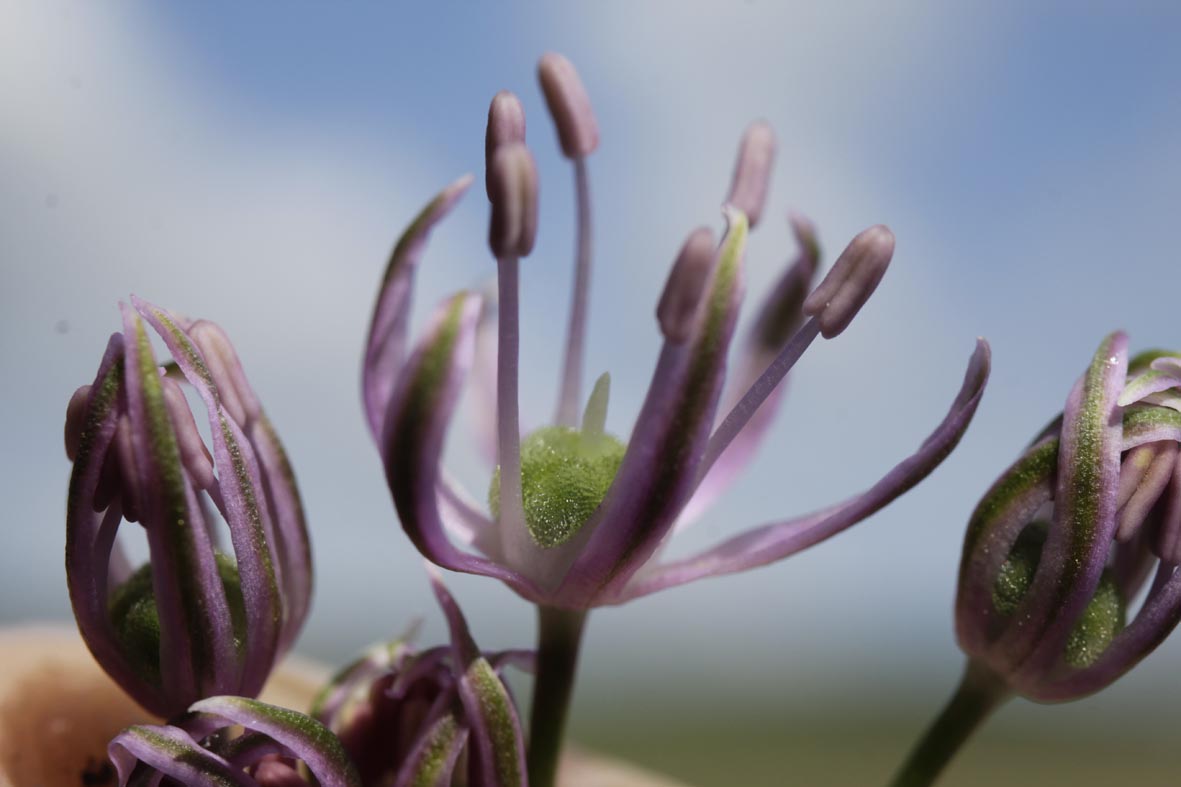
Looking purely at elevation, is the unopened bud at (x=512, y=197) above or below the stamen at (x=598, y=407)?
above

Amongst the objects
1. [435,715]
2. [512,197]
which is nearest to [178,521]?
[435,715]

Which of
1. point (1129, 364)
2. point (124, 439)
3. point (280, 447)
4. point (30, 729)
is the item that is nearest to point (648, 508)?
point (280, 447)

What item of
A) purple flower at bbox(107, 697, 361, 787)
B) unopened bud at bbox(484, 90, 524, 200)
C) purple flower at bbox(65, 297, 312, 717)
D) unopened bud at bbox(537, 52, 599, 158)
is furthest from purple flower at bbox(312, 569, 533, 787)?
unopened bud at bbox(537, 52, 599, 158)

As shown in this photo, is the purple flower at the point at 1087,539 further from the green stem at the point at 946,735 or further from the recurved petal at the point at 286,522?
the recurved petal at the point at 286,522

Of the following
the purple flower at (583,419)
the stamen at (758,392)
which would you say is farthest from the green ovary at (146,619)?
the stamen at (758,392)

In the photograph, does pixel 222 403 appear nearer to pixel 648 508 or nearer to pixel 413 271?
pixel 413 271

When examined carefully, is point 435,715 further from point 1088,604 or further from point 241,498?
point 1088,604
